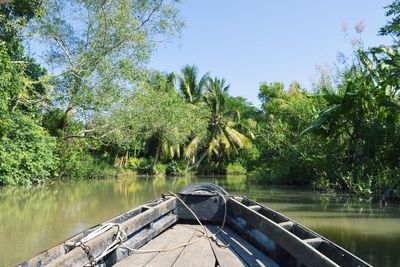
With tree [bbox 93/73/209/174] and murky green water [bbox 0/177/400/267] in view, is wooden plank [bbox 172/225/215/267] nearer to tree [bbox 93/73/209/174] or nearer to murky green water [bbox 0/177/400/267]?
murky green water [bbox 0/177/400/267]

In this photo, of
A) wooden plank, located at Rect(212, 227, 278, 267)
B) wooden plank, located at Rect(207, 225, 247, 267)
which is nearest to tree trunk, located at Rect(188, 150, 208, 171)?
wooden plank, located at Rect(212, 227, 278, 267)

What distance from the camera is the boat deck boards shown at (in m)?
3.46

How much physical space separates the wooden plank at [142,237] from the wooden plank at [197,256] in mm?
469

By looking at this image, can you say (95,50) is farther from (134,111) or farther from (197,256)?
(197,256)

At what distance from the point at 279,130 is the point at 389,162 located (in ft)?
20.6

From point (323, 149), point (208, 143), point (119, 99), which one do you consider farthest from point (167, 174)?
point (323, 149)

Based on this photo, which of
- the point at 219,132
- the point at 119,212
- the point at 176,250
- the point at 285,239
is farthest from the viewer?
the point at 219,132

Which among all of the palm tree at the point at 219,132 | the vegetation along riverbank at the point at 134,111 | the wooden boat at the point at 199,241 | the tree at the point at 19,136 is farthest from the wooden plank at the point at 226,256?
the palm tree at the point at 219,132

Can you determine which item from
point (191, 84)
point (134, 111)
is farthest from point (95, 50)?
point (191, 84)

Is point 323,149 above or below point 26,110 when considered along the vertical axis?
below

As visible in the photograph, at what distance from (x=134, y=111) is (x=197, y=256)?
19.5 metres

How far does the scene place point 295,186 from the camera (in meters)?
18.0

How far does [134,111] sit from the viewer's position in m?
22.7

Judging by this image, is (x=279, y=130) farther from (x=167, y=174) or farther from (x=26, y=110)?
(x=167, y=174)
